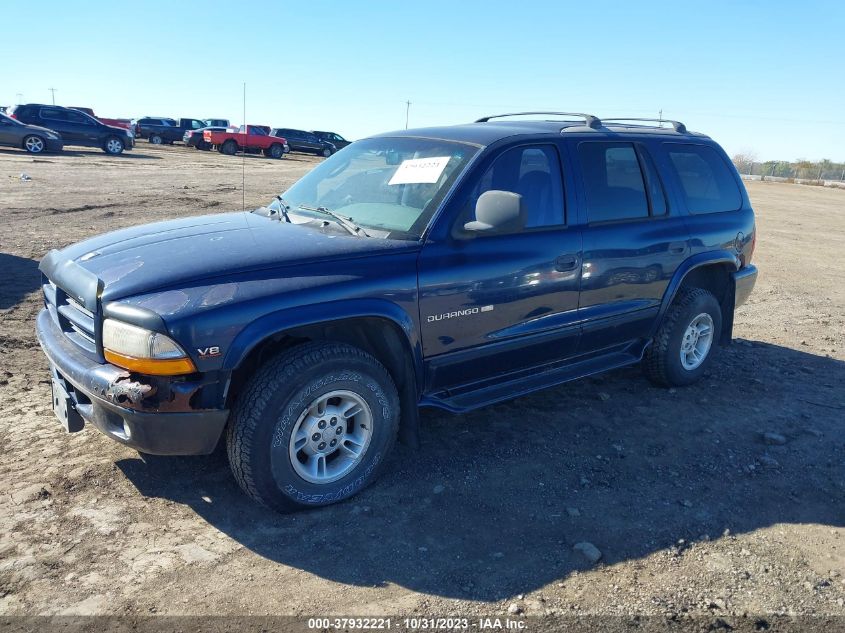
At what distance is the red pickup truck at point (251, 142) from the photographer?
34.9m

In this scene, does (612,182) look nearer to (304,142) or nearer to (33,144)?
(33,144)

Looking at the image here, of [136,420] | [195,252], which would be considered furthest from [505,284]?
[136,420]

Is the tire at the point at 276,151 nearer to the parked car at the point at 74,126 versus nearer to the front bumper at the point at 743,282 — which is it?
the parked car at the point at 74,126

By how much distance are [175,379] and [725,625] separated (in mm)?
2585

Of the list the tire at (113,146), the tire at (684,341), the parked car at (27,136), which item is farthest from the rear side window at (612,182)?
the tire at (113,146)

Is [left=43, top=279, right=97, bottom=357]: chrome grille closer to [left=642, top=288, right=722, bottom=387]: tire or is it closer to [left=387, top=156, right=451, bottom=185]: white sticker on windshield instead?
[left=387, top=156, right=451, bottom=185]: white sticker on windshield

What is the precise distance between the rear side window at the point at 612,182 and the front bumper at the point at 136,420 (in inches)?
109

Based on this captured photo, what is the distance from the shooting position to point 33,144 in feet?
80.7

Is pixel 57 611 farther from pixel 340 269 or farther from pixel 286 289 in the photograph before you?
pixel 340 269

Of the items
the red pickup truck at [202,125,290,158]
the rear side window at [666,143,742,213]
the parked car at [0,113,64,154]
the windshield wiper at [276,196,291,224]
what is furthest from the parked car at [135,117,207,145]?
the rear side window at [666,143,742,213]

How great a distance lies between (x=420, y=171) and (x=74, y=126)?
2722 centimetres

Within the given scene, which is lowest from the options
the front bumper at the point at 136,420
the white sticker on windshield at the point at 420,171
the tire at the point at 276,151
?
the front bumper at the point at 136,420

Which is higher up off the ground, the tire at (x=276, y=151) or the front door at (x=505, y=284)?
the tire at (x=276, y=151)

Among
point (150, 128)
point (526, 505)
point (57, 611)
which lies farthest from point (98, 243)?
point (150, 128)
